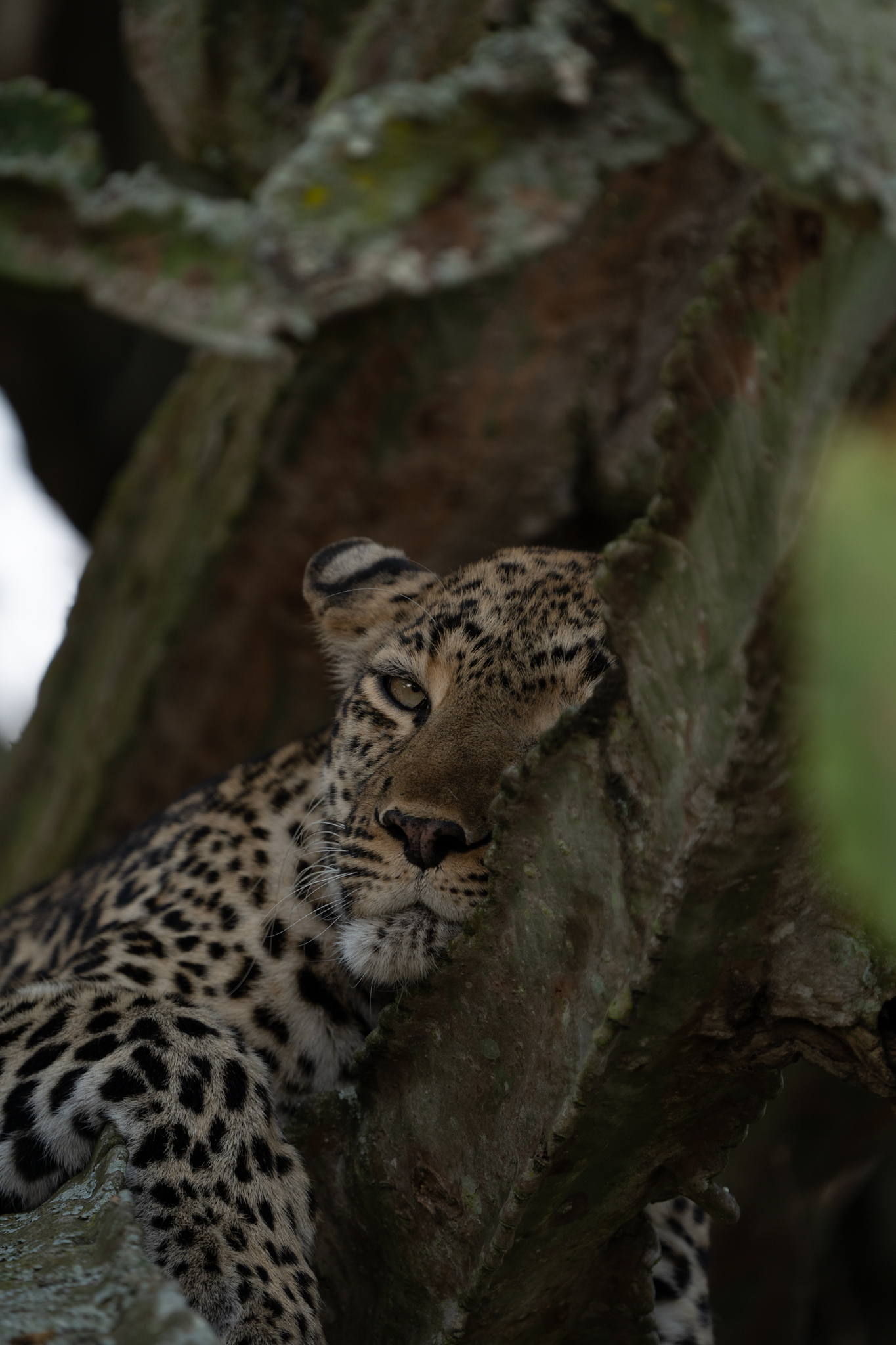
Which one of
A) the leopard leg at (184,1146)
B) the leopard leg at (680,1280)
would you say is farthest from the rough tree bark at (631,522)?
the leopard leg at (680,1280)

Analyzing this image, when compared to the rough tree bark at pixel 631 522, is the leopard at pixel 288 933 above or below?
below

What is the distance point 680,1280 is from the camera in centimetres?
448

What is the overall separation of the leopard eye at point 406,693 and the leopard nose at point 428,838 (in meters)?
0.85

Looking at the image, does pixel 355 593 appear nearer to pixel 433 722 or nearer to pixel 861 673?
pixel 433 722

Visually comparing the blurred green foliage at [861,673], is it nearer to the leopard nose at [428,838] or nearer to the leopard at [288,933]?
the leopard at [288,933]

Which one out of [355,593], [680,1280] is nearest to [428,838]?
[355,593]

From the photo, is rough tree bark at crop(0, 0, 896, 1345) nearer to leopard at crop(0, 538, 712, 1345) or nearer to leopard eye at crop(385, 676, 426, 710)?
leopard at crop(0, 538, 712, 1345)

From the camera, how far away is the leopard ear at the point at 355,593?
470cm

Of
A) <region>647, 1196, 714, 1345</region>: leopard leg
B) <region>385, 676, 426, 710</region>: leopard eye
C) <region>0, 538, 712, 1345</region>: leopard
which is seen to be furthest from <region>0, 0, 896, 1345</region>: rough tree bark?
<region>647, 1196, 714, 1345</region>: leopard leg

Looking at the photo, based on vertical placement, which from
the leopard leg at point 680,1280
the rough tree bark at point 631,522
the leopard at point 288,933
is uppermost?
the rough tree bark at point 631,522

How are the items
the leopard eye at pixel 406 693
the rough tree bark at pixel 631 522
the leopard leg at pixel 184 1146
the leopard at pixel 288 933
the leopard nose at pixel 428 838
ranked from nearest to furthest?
the rough tree bark at pixel 631 522 → the leopard leg at pixel 184 1146 → the leopard at pixel 288 933 → the leopard nose at pixel 428 838 → the leopard eye at pixel 406 693

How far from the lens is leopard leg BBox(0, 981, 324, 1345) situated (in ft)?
9.03

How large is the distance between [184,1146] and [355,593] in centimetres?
228

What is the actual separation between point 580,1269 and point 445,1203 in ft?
1.18
